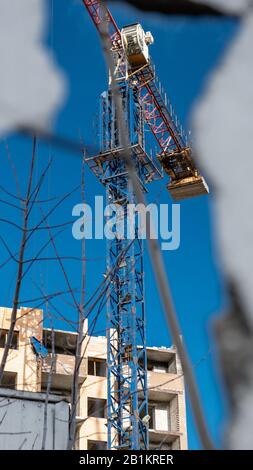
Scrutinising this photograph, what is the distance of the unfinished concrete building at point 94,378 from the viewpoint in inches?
986

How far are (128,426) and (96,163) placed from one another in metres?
8.69

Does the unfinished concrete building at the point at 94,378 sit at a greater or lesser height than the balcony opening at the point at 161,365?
lesser

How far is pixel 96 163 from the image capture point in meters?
25.7

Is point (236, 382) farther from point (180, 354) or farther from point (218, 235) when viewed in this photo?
point (218, 235)

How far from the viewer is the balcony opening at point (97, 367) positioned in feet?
90.8

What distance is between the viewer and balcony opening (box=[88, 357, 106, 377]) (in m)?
27.7

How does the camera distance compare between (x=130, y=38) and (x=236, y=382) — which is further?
(x=130, y=38)

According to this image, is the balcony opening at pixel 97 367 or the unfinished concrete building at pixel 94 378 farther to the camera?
the balcony opening at pixel 97 367

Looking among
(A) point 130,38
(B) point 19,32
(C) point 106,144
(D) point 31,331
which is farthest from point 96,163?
(B) point 19,32

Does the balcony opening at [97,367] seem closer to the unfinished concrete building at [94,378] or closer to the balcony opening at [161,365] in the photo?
the unfinished concrete building at [94,378]

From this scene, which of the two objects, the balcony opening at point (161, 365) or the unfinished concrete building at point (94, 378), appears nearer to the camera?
the unfinished concrete building at point (94, 378)

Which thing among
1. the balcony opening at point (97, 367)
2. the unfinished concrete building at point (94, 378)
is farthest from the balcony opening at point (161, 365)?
the balcony opening at point (97, 367)

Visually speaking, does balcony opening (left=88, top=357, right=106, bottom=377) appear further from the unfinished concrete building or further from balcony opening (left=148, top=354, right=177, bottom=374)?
balcony opening (left=148, top=354, right=177, bottom=374)

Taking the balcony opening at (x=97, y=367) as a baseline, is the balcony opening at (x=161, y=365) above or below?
above
